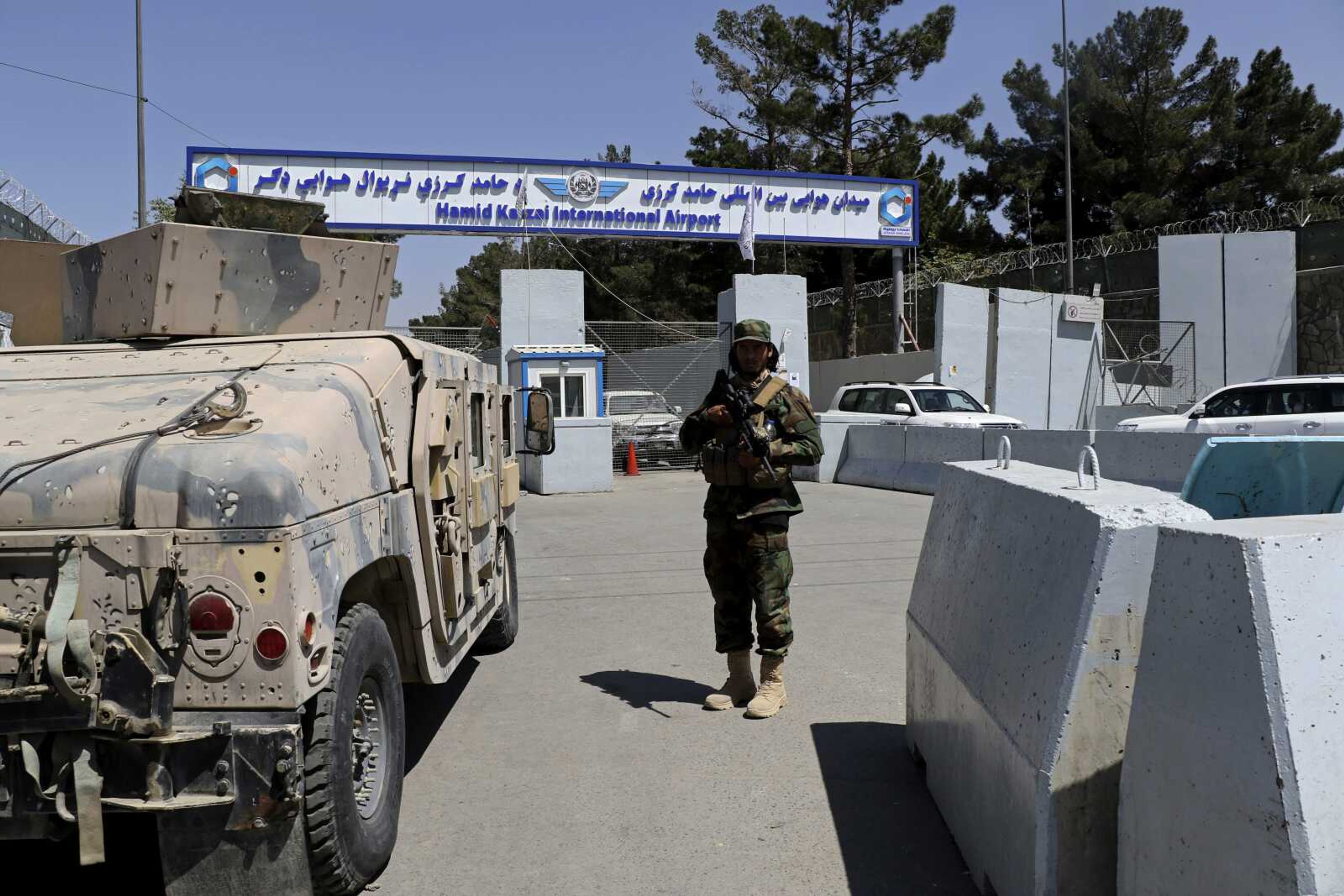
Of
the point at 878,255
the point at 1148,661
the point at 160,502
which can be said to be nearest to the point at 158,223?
the point at 160,502

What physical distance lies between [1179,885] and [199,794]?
2.50 meters

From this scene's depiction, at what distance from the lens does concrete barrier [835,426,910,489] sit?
58.7 ft

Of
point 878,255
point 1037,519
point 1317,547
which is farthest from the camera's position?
point 878,255

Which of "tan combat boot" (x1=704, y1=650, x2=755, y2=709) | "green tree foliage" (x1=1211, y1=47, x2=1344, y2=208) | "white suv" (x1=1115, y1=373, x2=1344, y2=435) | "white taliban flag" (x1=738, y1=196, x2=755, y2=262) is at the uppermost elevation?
"green tree foliage" (x1=1211, y1=47, x2=1344, y2=208)

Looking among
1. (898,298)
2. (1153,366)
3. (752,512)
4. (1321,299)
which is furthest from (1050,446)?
(1321,299)

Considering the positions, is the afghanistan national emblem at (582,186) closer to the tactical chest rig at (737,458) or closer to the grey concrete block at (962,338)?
the grey concrete block at (962,338)

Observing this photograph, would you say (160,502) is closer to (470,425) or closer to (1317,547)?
(470,425)

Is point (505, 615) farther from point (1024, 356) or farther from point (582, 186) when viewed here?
point (1024, 356)

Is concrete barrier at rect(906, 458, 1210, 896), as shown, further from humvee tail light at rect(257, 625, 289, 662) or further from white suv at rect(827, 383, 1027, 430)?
white suv at rect(827, 383, 1027, 430)

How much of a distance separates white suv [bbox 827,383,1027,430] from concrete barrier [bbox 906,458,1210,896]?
14.4 meters

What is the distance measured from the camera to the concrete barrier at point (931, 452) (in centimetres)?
1627

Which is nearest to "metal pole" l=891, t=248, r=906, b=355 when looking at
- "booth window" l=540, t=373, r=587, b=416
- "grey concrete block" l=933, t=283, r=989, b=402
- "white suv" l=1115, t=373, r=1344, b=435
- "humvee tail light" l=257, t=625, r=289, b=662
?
"grey concrete block" l=933, t=283, r=989, b=402

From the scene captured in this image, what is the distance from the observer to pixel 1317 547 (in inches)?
87.7

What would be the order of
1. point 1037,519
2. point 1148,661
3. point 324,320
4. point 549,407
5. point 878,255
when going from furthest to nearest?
point 878,255 → point 549,407 → point 324,320 → point 1037,519 → point 1148,661
